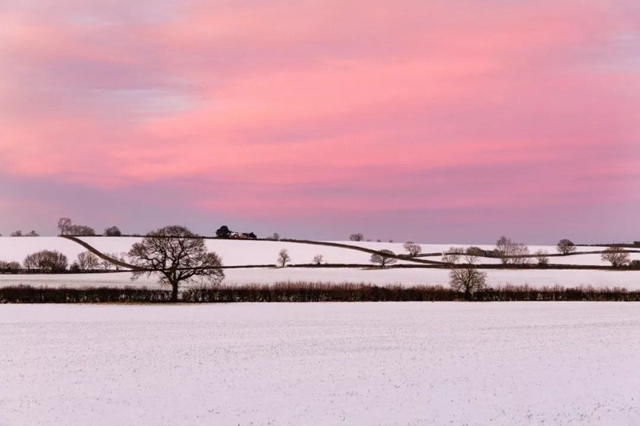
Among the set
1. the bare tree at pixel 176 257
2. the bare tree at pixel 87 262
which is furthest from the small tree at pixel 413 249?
the bare tree at pixel 176 257

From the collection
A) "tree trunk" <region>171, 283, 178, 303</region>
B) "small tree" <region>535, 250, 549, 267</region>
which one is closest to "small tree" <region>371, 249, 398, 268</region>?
"small tree" <region>535, 250, 549, 267</region>

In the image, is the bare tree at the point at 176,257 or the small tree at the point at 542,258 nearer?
the bare tree at the point at 176,257

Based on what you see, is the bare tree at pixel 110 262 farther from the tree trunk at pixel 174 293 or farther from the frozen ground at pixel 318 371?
the frozen ground at pixel 318 371

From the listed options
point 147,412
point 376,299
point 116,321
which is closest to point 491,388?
point 147,412

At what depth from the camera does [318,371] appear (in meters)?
27.7

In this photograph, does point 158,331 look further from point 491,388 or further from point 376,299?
point 376,299

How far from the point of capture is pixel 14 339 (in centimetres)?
3678

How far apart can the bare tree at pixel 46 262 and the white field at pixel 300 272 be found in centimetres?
653

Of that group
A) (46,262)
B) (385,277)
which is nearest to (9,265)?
(46,262)

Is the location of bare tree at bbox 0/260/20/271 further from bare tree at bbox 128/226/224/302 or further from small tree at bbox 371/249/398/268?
small tree at bbox 371/249/398/268

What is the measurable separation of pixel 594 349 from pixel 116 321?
97.3 feet

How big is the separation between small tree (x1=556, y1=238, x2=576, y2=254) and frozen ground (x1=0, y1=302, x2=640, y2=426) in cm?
11583

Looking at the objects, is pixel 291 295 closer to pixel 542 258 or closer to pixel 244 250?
pixel 244 250

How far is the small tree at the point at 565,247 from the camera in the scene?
160125 millimetres
